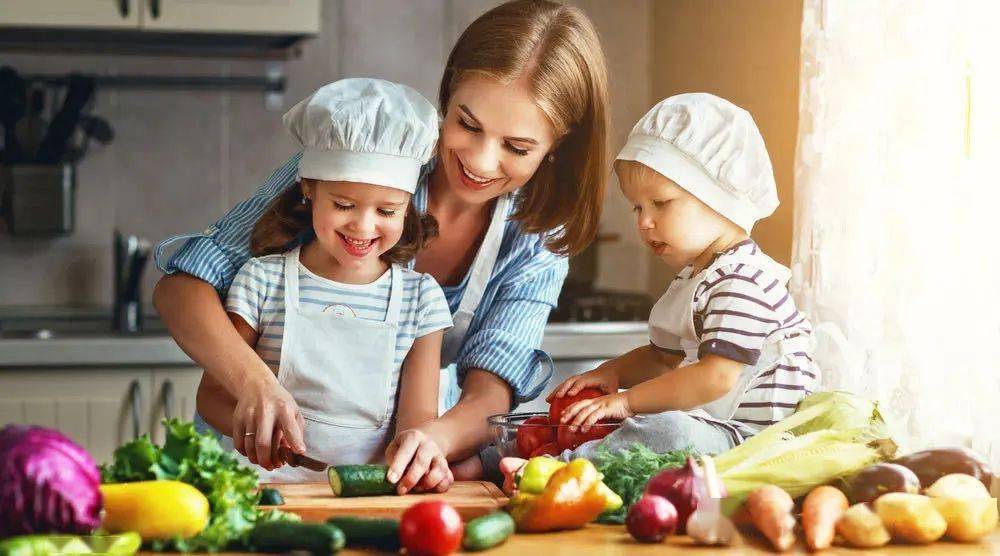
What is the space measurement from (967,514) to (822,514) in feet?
0.44

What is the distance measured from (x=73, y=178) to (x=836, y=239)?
2131 millimetres

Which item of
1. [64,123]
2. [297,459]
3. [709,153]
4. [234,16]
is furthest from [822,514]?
[64,123]

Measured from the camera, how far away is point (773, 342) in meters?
1.34

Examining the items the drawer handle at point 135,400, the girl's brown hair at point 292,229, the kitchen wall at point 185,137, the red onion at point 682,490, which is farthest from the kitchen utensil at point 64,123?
the red onion at point 682,490

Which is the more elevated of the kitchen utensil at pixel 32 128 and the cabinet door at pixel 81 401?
the kitchen utensil at pixel 32 128

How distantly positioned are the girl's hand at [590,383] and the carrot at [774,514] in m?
0.36

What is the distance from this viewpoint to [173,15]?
2.89 meters

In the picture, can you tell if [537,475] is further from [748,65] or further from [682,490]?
[748,65]

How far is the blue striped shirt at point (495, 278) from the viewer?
5.12 ft

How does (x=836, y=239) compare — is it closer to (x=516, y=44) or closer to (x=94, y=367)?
(x=516, y=44)

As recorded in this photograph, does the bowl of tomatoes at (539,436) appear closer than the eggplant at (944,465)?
No

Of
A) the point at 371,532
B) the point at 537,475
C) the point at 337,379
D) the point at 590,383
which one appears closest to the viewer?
the point at 371,532

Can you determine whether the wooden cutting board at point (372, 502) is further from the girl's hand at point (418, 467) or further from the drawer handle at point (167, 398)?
the drawer handle at point (167, 398)

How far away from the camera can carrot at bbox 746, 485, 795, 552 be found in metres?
1.01
